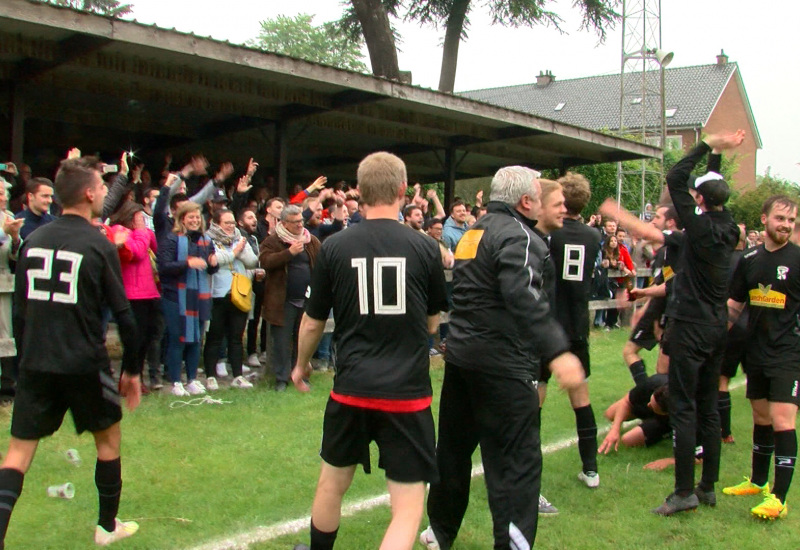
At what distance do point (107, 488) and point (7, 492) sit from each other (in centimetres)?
52

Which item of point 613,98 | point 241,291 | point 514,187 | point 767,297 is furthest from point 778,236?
point 613,98

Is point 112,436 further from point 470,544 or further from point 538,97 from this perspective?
point 538,97

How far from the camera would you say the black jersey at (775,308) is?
17.5ft

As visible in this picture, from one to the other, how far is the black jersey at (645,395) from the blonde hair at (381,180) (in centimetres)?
384

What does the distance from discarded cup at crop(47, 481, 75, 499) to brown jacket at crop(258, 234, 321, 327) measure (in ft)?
12.1

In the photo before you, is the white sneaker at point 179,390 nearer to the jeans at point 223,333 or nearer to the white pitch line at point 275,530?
the jeans at point 223,333

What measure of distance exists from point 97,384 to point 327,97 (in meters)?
8.25

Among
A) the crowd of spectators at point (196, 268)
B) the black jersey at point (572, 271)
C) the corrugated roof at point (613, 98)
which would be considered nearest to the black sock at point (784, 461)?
the black jersey at point (572, 271)

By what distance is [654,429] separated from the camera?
6.73 meters

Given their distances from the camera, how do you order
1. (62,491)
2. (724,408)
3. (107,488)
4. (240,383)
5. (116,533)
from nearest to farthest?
(107,488), (116,533), (62,491), (724,408), (240,383)

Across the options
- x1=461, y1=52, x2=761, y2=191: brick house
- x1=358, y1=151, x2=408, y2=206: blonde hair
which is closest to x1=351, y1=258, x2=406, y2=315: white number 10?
x1=358, y1=151, x2=408, y2=206: blonde hair

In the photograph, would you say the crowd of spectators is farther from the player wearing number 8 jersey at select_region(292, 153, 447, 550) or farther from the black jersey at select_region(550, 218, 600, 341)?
the player wearing number 8 jersey at select_region(292, 153, 447, 550)

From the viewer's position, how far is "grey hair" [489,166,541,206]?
426 cm

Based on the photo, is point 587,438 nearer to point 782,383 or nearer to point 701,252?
point 782,383
